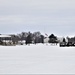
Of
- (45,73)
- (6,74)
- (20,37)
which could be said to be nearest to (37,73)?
(45,73)

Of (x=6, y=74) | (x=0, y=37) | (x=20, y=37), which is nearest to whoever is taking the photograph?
(x=6, y=74)

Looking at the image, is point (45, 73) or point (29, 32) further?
point (29, 32)

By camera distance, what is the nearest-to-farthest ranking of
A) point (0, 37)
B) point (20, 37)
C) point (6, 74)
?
1. point (6, 74)
2. point (0, 37)
3. point (20, 37)

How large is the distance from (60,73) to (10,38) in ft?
417

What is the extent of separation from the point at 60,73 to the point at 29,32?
546ft

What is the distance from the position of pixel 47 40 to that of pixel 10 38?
20082 millimetres

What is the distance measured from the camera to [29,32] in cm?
17750

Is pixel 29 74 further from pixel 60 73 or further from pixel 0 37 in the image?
pixel 0 37

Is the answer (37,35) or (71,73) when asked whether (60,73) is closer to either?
(71,73)

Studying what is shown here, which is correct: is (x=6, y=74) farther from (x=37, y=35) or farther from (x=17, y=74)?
(x=37, y=35)

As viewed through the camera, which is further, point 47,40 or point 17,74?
point 47,40

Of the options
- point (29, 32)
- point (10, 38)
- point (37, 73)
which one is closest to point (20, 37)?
point (29, 32)

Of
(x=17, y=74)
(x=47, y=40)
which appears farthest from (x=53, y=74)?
(x=47, y=40)

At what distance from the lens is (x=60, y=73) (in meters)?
11.4
